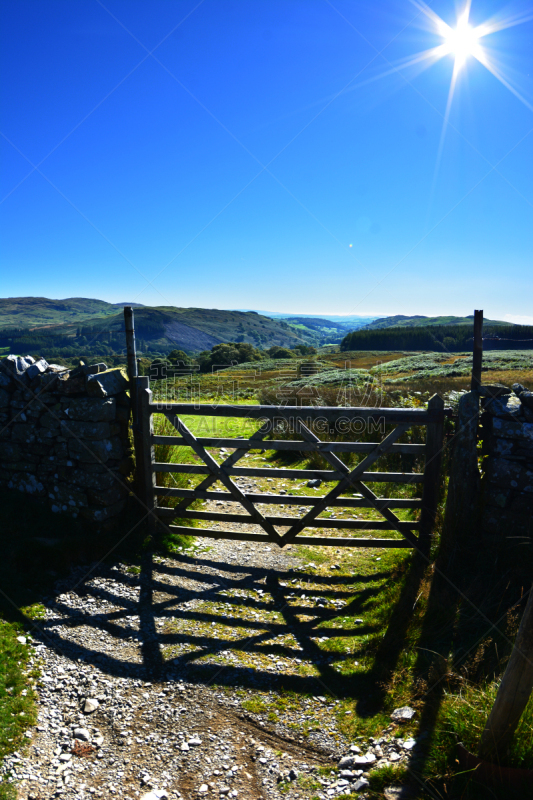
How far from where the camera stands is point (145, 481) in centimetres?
663

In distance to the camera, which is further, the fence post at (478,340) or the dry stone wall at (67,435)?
the fence post at (478,340)

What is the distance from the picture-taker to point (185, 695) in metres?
3.94

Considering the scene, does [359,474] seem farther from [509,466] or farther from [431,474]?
[509,466]

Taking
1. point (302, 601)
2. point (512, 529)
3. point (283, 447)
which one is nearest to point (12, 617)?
point (302, 601)

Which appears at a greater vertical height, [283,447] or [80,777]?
[283,447]

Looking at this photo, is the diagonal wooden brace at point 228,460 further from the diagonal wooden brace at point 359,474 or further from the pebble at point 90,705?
the pebble at point 90,705

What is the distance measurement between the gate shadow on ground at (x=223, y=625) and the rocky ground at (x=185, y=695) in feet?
0.06

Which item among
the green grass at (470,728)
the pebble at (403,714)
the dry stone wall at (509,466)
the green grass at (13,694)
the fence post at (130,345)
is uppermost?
the fence post at (130,345)

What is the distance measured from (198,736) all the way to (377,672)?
Result: 1.78 meters

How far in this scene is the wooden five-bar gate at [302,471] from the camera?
5.79 meters

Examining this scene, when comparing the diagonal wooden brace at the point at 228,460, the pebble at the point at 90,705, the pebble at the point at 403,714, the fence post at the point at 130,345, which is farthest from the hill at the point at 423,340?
the pebble at the point at 90,705

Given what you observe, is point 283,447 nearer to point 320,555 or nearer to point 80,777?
point 320,555

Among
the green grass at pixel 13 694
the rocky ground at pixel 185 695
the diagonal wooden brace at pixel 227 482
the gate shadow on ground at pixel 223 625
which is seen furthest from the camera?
the diagonal wooden brace at pixel 227 482

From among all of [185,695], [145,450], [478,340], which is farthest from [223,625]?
[478,340]
